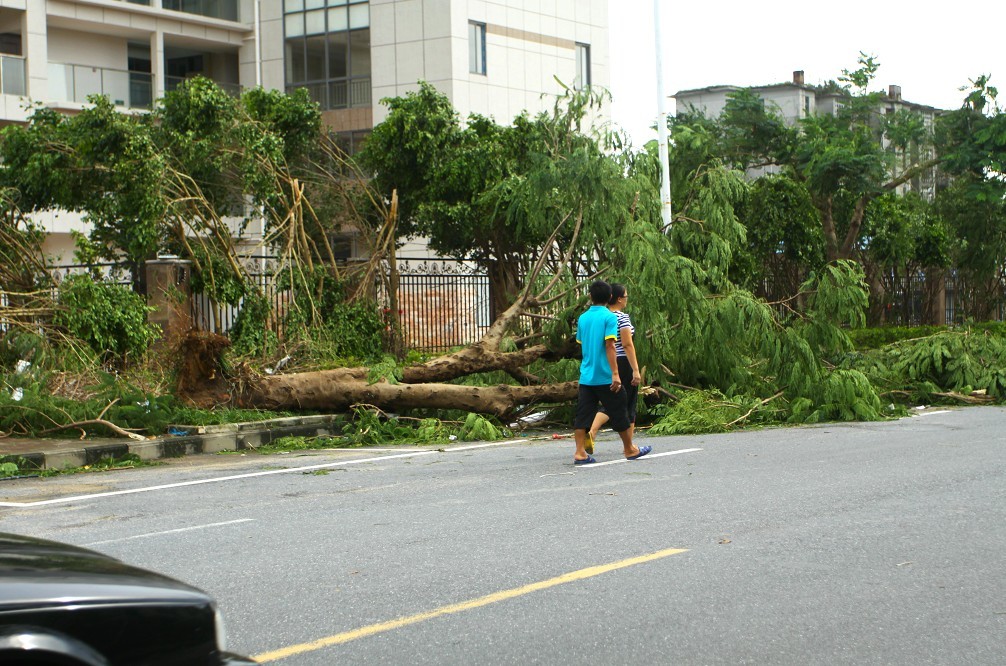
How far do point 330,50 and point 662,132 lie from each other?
2044 cm

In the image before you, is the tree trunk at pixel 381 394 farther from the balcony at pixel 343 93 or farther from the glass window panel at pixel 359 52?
the glass window panel at pixel 359 52

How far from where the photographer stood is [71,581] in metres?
3.07

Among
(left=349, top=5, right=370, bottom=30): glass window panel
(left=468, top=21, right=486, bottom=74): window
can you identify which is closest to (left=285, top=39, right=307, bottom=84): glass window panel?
(left=349, top=5, right=370, bottom=30): glass window panel

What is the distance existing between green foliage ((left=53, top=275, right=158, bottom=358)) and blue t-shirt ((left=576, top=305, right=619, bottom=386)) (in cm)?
855

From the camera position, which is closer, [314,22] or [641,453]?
[641,453]

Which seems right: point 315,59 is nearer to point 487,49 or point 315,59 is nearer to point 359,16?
point 359,16

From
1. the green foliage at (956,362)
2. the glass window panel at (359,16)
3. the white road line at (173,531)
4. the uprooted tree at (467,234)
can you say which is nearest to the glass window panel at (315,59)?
the glass window panel at (359,16)

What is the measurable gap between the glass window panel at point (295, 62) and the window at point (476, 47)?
5.98m

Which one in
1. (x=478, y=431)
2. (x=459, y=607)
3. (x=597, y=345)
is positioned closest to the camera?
(x=459, y=607)

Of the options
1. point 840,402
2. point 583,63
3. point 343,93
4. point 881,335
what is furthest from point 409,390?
point 583,63

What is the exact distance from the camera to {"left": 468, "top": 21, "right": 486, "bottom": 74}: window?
37156 millimetres

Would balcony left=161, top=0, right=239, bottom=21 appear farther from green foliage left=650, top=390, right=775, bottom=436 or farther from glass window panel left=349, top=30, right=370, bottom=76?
green foliage left=650, top=390, right=775, bottom=436

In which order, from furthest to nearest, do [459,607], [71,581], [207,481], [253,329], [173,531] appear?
1. [253,329]
2. [207,481]
3. [173,531]
4. [459,607]
5. [71,581]

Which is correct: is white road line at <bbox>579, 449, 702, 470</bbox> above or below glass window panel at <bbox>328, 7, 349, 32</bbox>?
below
